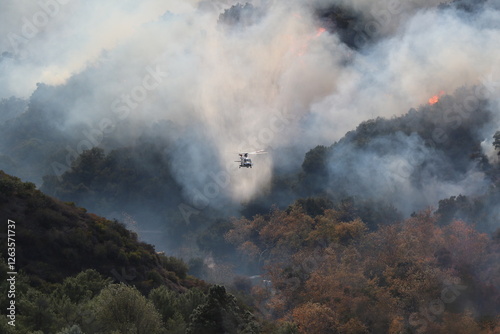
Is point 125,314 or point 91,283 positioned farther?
point 91,283

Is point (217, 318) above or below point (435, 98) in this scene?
below

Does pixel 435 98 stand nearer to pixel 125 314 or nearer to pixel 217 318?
pixel 217 318

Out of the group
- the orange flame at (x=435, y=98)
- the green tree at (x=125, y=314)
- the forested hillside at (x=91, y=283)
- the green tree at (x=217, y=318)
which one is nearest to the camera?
the green tree at (x=125, y=314)

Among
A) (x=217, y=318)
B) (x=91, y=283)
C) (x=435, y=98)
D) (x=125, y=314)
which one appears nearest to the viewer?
(x=125, y=314)

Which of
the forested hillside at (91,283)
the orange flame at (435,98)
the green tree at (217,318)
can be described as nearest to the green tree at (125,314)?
the forested hillside at (91,283)

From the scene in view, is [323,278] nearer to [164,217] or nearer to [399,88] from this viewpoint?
[164,217]

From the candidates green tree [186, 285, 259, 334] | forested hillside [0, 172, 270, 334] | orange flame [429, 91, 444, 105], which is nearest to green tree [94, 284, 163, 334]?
forested hillside [0, 172, 270, 334]

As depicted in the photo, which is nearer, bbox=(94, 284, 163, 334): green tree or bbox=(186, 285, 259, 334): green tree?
bbox=(94, 284, 163, 334): green tree

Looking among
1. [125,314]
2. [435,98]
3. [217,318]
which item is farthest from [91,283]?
[435,98]

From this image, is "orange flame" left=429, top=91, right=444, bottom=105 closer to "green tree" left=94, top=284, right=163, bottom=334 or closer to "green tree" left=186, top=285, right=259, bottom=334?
"green tree" left=186, top=285, right=259, bottom=334

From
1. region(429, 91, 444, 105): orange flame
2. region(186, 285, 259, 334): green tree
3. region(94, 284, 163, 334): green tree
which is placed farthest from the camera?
region(429, 91, 444, 105): orange flame

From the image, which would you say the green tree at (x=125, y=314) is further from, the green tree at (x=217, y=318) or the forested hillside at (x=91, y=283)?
the green tree at (x=217, y=318)

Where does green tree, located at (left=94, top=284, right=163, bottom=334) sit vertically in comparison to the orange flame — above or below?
below
